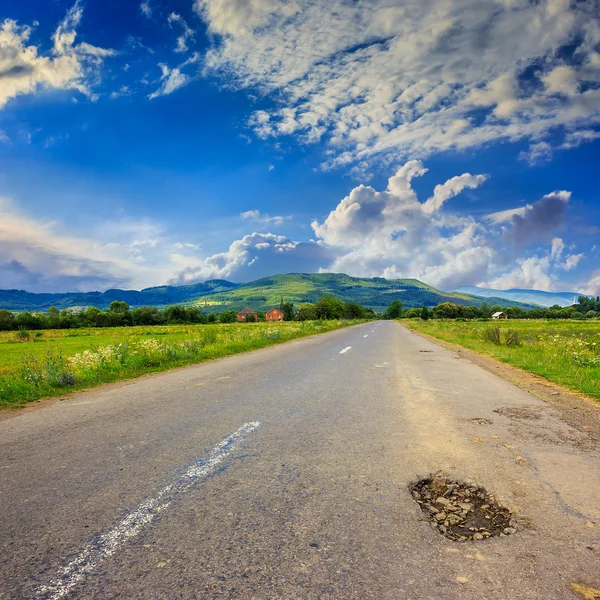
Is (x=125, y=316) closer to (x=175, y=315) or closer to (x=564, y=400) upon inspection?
(x=175, y=315)

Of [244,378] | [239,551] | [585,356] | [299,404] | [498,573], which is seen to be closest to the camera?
[498,573]

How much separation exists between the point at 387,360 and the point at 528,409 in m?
6.83

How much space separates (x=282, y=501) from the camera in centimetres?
312

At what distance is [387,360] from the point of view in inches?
526

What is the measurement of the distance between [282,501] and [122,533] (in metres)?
1.25

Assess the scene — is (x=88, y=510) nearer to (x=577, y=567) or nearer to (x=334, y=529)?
(x=334, y=529)

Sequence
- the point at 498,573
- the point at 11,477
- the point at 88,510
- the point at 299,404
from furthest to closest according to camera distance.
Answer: the point at 299,404 → the point at 11,477 → the point at 88,510 → the point at 498,573

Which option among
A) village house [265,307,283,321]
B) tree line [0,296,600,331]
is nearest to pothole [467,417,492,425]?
tree line [0,296,600,331]

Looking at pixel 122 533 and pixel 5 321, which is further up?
pixel 5 321

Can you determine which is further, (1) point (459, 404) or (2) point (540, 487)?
(1) point (459, 404)

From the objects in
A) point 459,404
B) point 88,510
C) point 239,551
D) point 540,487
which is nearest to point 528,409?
point 459,404

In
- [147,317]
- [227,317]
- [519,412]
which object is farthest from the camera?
[227,317]

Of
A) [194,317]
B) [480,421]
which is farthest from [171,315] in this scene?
[480,421]

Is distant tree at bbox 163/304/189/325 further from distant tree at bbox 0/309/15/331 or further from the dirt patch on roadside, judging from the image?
the dirt patch on roadside
